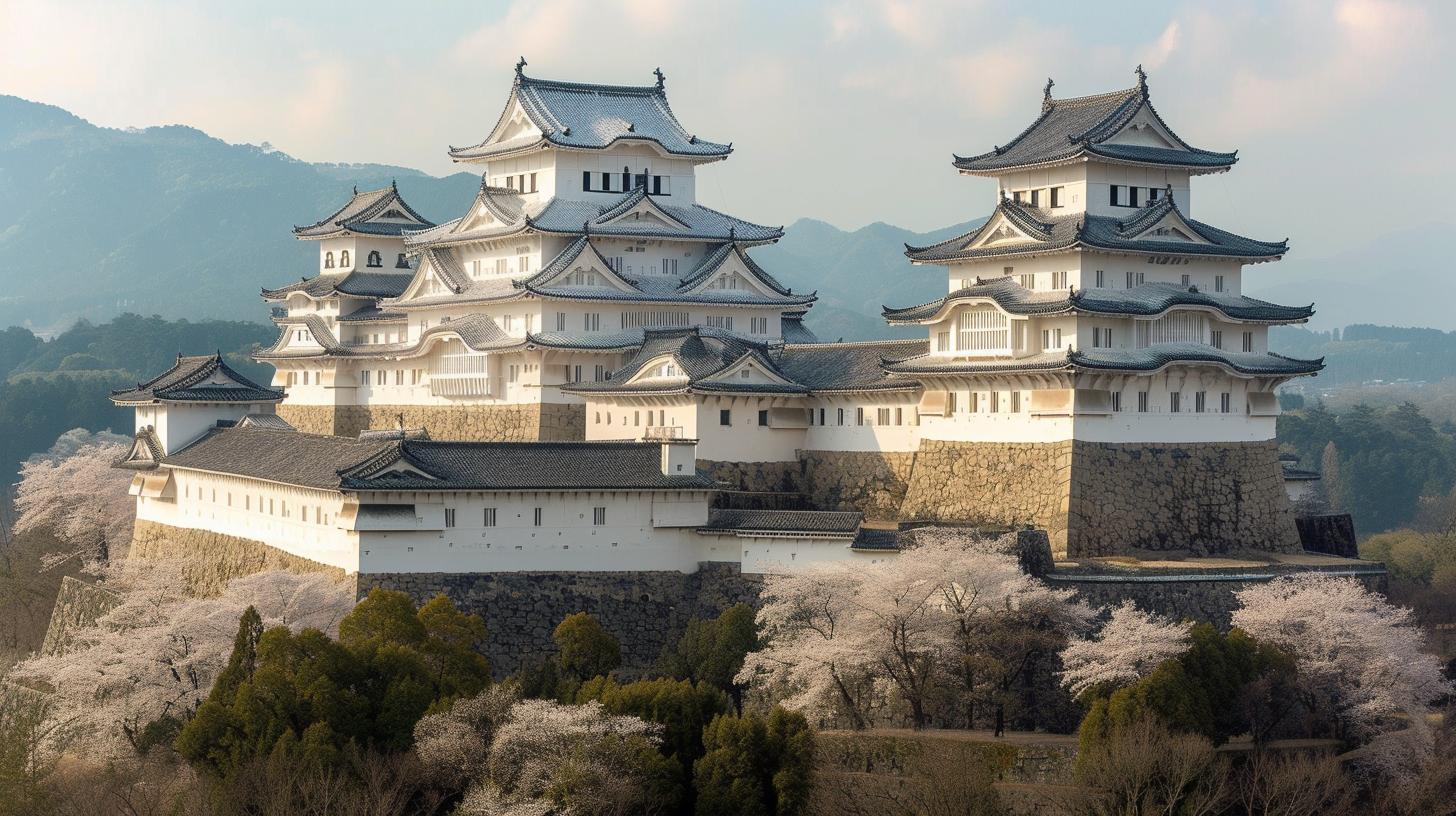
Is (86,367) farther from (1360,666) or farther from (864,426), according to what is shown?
(1360,666)

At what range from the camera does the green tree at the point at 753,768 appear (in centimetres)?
3222

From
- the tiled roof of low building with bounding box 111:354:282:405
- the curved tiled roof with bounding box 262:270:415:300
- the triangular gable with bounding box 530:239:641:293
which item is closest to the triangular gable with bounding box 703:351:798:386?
the triangular gable with bounding box 530:239:641:293

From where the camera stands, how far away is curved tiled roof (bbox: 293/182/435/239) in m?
66.2

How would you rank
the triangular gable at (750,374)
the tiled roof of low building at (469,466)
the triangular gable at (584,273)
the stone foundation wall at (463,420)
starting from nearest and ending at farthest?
the tiled roof of low building at (469,466), the triangular gable at (750,374), the stone foundation wall at (463,420), the triangular gable at (584,273)

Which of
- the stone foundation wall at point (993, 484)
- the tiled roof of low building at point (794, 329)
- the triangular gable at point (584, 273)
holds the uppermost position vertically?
the triangular gable at point (584, 273)

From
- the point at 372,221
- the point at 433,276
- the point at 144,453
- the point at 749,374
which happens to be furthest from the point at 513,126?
the point at 144,453

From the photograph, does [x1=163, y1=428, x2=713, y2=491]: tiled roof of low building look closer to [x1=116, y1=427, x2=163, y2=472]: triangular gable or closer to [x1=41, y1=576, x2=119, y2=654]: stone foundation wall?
[x1=41, y1=576, x2=119, y2=654]: stone foundation wall

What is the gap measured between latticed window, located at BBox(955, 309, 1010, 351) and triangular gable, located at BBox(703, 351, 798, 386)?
4.70m

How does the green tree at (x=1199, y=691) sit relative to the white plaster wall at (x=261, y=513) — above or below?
below

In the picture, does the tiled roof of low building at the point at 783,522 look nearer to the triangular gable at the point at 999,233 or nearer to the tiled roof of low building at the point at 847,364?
the tiled roof of low building at the point at 847,364

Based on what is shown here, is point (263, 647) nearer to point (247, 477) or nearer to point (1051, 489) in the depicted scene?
point (247, 477)

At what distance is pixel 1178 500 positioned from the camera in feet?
143

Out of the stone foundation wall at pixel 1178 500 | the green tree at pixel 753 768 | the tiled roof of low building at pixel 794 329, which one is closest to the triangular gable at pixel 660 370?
the tiled roof of low building at pixel 794 329

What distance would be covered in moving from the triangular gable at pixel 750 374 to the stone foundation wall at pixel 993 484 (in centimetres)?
409
